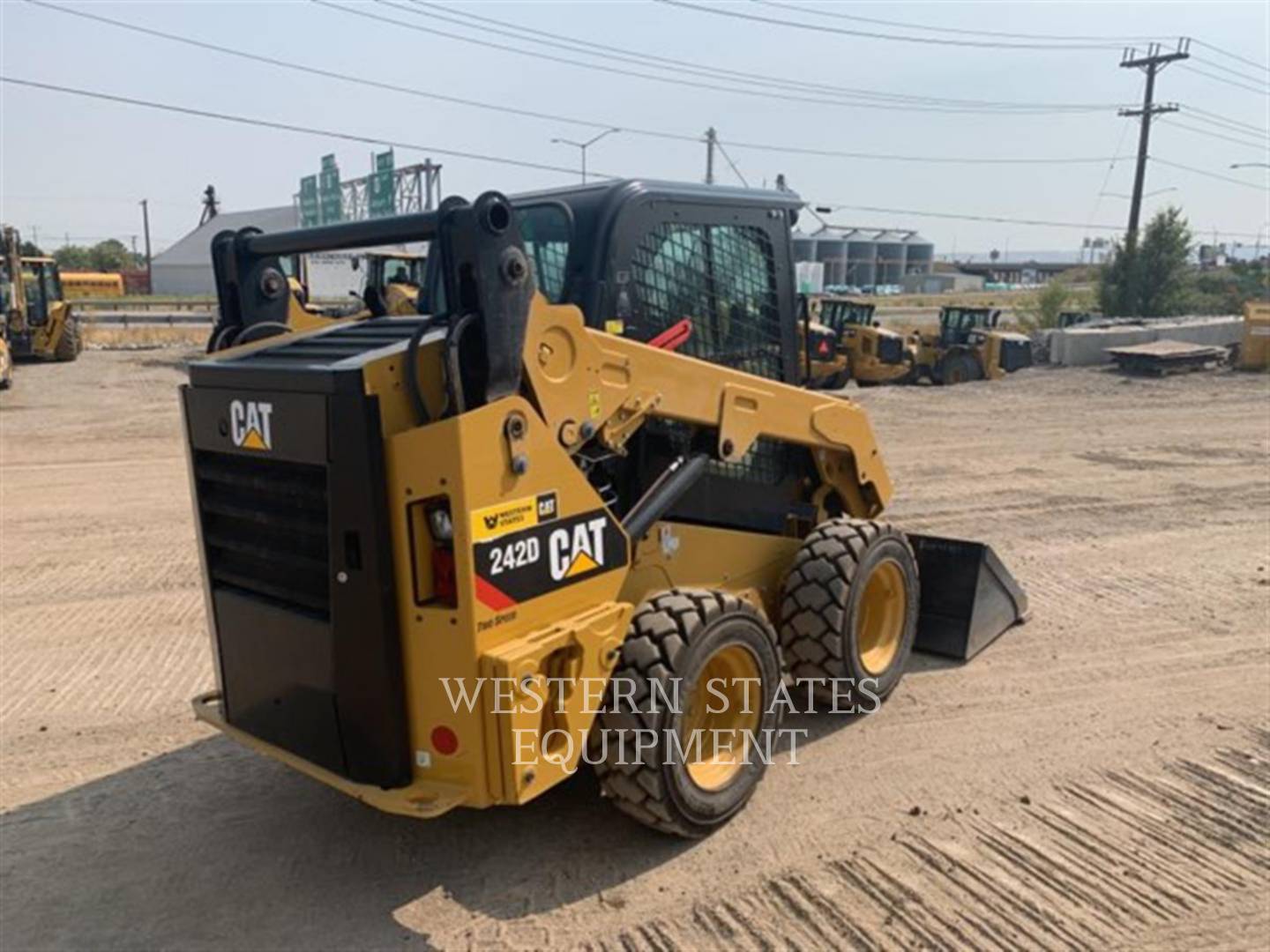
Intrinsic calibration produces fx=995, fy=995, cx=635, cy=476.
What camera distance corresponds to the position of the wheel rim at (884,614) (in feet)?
16.1

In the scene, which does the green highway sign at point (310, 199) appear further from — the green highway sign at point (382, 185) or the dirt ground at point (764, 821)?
the dirt ground at point (764, 821)

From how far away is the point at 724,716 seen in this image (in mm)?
3895

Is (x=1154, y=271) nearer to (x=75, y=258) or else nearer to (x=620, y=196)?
(x=620, y=196)

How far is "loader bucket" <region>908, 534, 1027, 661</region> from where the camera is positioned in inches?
212

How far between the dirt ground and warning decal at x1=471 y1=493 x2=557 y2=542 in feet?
4.24

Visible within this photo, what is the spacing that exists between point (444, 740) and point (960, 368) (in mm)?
21265

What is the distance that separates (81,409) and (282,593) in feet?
47.3

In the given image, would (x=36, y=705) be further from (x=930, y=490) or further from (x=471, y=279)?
(x=930, y=490)

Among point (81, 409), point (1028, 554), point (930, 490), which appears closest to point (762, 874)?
point (1028, 554)

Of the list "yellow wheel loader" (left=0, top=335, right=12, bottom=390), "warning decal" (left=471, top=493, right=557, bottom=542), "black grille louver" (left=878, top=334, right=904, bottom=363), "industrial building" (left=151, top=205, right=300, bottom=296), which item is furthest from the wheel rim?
"industrial building" (left=151, top=205, right=300, bottom=296)

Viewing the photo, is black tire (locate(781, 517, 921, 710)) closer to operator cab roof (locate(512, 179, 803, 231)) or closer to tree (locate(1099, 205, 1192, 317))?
operator cab roof (locate(512, 179, 803, 231))

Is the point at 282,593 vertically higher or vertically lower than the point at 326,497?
lower

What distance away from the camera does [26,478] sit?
10.3 m

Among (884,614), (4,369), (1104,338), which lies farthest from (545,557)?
(1104,338)
